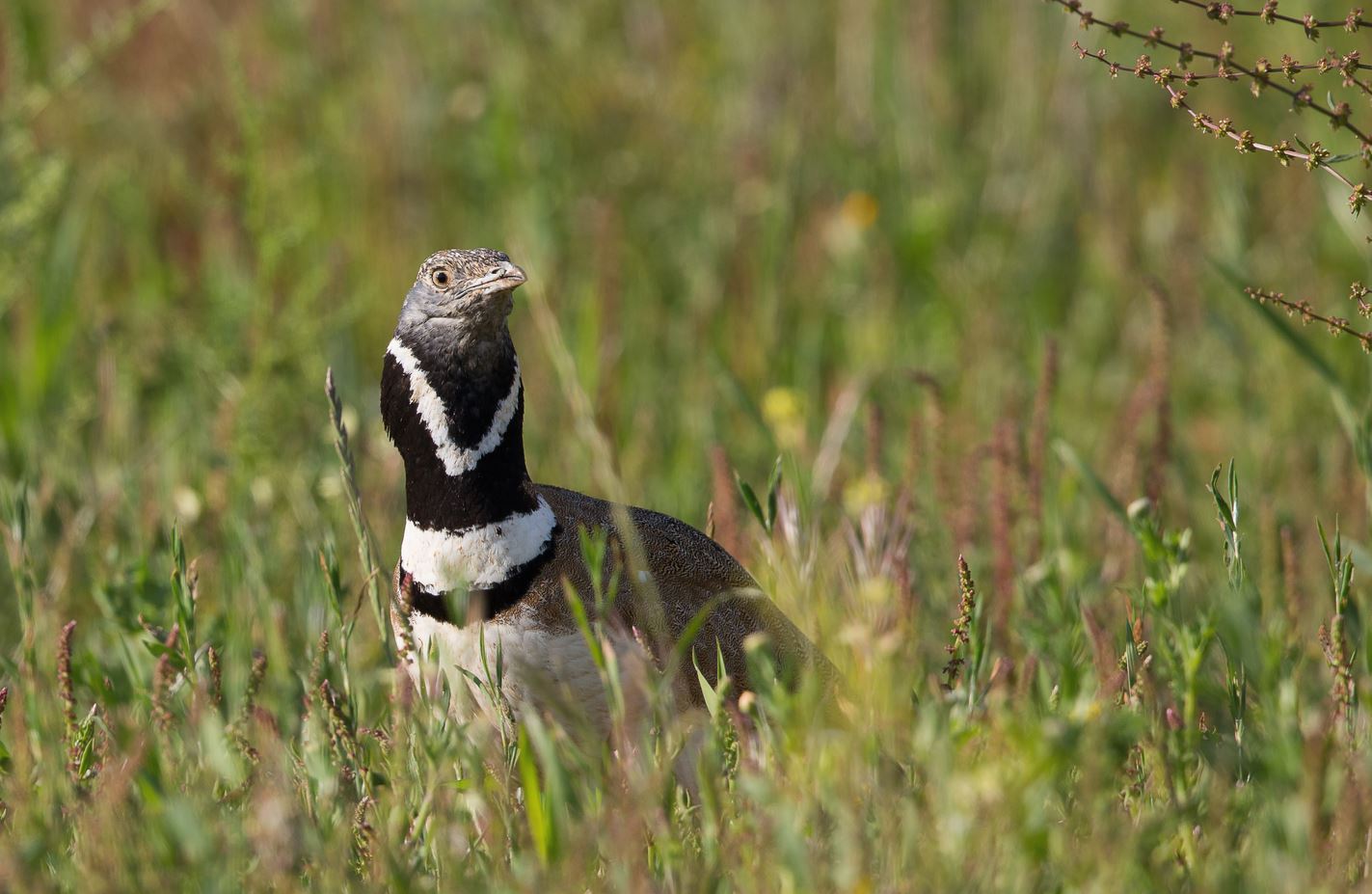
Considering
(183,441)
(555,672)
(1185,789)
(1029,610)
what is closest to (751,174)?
(183,441)

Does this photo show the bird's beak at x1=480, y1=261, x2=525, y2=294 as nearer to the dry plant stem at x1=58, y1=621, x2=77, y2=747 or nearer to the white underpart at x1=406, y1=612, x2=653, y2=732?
the white underpart at x1=406, y1=612, x2=653, y2=732

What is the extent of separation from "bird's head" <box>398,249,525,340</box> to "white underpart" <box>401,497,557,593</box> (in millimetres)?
438

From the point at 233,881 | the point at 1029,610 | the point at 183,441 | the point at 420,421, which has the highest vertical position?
the point at 420,421

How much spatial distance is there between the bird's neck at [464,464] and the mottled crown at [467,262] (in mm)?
148

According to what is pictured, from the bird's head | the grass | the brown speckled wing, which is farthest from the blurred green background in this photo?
the bird's head

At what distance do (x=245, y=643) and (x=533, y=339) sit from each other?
9.43ft

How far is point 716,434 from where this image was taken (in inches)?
239

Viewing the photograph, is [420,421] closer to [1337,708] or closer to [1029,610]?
[1029,610]

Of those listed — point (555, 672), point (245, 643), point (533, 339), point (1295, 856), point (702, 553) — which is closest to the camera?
point (1295, 856)

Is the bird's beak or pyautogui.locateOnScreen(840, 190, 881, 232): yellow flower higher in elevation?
the bird's beak

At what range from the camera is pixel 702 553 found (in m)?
3.89

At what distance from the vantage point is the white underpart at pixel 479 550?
3.62m

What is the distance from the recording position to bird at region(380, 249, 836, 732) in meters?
3.54

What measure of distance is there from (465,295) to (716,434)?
2.53 meters
